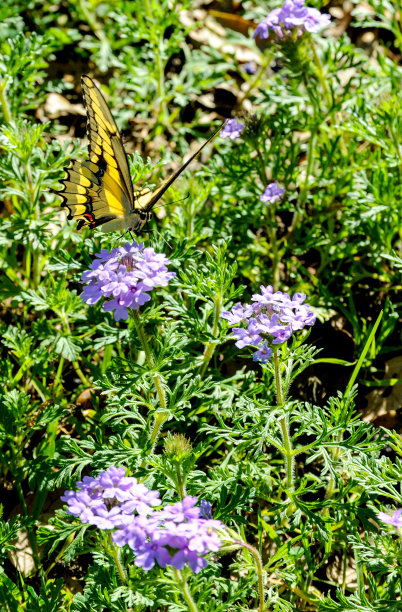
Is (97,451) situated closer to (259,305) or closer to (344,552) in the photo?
(259,305)

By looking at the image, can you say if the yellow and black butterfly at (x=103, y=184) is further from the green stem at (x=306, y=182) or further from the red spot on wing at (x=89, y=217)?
the green stem at (x=306, y=182)

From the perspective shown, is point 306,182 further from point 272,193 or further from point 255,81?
point 255,81

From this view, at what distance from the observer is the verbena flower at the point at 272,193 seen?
157 inches

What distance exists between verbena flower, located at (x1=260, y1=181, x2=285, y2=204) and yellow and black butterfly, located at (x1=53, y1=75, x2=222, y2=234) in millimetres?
943

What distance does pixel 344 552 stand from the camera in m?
3.11

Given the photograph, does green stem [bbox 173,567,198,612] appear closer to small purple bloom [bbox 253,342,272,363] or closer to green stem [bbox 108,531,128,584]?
green stem [bbox 108,531,128,584]

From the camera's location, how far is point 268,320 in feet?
8.25

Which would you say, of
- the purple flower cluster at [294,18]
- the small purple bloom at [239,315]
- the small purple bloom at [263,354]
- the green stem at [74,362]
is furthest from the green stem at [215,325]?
the purple flower cluster at [294,18]

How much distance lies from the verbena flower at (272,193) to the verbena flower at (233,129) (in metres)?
0.41

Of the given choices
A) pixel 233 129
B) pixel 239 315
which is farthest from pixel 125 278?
pixel 233 129

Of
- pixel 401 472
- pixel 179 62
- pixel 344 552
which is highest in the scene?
pixel 179 62

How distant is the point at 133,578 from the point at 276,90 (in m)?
3.49

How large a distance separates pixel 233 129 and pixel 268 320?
2001 millimetres

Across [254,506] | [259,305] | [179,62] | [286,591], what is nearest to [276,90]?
[179,62]
